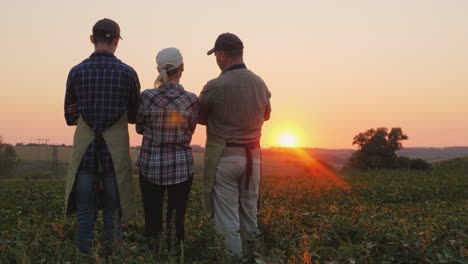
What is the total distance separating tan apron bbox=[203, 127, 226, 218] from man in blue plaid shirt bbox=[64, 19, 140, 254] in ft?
2.78

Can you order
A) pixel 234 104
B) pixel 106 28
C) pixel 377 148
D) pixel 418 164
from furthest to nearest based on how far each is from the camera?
pixel 377 148
pixel 418 164
pixel 234 104
pixel 106 28

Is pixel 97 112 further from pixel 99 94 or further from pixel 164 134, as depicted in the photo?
pixel 164 134

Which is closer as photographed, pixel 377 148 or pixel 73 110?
pixel 73 110

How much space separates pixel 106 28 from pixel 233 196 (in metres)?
2.11

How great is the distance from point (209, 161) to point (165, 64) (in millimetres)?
1109

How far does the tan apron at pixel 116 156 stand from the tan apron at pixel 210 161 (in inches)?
32.4

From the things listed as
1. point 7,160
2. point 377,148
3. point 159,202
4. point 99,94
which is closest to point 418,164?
point 377,148

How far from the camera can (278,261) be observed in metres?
3.39

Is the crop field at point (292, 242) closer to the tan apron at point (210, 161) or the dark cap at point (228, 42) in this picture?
the tan apron at point (210, 161)

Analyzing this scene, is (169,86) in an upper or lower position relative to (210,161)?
upper

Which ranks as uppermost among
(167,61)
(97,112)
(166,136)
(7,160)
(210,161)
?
(167,61)

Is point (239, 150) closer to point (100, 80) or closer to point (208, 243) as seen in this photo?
point (208, 243)

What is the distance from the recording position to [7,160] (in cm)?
7388

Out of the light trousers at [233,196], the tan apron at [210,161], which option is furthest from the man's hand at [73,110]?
the light trousers at [233,196]
